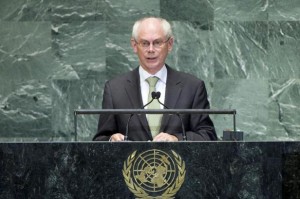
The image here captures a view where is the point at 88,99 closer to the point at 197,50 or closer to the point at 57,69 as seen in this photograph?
the point at 57,69

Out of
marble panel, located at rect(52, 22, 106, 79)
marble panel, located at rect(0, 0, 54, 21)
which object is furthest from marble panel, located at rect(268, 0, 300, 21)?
marble panel, located at rect(0, 0, 54, 21)

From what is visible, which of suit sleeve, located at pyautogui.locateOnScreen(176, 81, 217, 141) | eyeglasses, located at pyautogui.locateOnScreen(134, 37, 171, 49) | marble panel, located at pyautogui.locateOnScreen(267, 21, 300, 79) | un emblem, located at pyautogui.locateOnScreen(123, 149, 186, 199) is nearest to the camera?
un emblem, located at pyautogui.locateOnScreen(123, 149, 186, 199)

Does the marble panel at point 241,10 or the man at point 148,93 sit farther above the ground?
the marble panel at point 241,10

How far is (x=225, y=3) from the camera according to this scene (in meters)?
8.33

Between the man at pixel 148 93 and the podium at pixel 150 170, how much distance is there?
1108 mm

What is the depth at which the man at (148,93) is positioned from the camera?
598cm

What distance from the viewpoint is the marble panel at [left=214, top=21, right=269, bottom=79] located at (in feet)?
27.3

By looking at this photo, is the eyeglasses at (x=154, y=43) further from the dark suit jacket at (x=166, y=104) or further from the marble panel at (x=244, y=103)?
the marble panel at (x=244, y=103)

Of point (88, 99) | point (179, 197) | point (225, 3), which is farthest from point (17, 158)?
point (225, 3)

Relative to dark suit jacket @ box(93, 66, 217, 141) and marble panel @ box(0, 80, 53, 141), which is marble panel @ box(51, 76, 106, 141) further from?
dark suit jacket @ box(93, 66, 217, 141)

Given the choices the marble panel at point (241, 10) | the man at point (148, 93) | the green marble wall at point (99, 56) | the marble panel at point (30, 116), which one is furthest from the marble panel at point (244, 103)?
the man at point (148, 93)

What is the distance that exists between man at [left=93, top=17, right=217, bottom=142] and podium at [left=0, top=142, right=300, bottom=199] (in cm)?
111

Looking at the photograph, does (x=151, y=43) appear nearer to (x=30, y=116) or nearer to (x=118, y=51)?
(x=118, y=51)

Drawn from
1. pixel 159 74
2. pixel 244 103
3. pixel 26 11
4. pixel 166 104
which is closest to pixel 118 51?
pixel 26 11
